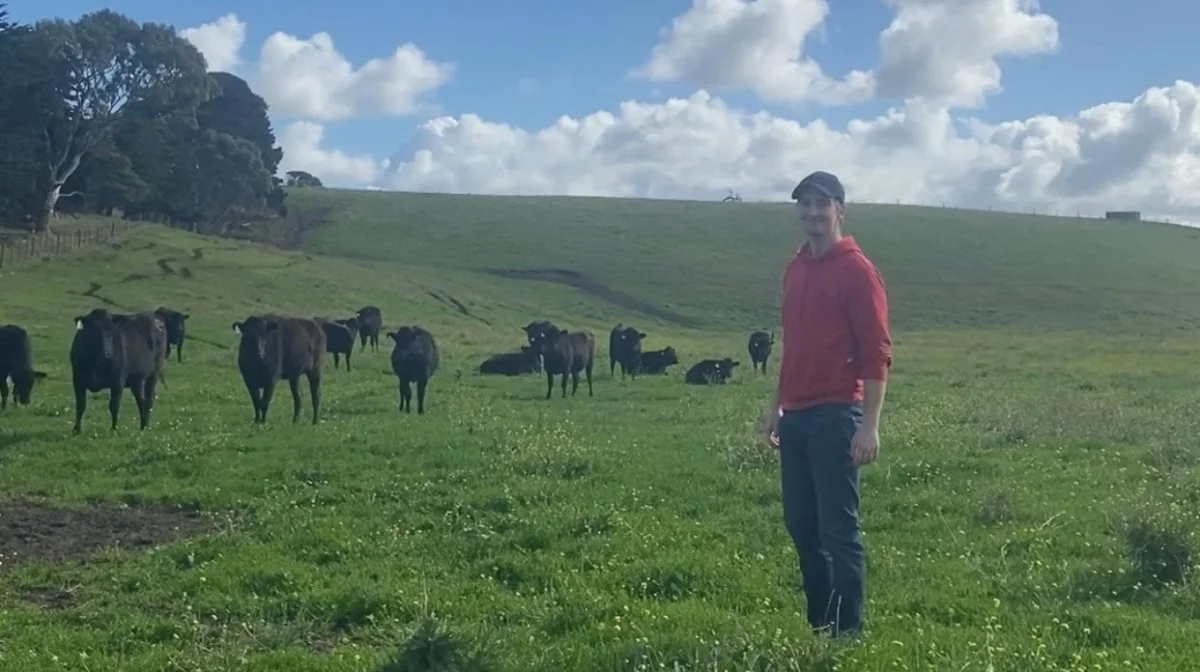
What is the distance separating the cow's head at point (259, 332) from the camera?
2244 centimetres

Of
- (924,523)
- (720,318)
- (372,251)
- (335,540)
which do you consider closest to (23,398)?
(335,540)

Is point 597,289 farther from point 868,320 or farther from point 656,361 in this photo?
point 868,320

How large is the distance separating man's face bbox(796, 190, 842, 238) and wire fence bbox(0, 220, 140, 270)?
50.8m

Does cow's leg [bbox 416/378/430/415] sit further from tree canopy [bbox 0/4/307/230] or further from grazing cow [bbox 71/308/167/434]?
tree canopy [bbox 0/4/307/230]

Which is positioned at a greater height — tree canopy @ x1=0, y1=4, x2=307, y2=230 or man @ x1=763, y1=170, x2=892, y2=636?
tree canopy @ x1=0, y1=4, x2=307, y2=230

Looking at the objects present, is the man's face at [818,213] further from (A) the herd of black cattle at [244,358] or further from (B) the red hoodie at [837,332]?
(A) the herd of black cattle at [244,358]

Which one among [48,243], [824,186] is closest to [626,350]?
[824,186]

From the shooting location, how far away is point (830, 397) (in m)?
7.60

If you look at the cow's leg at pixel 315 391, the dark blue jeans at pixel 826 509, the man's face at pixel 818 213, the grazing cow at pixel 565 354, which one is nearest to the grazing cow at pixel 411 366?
the cow's leg at pixel 315 391

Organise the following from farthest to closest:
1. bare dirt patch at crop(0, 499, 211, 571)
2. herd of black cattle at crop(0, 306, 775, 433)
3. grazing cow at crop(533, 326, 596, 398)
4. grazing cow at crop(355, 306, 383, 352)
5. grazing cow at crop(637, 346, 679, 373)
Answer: grazing cow at crop(355, 306, 383, 352) → grazing cow at crop(637, 346, 679, 373) → grazing cow at crop(533, 326, 596, 398) → herd of black cattle at crop(0, 306, 775, 433) → bare dirt patch at crop(0, 499, 211, 571)

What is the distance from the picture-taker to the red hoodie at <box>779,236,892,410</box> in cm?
748

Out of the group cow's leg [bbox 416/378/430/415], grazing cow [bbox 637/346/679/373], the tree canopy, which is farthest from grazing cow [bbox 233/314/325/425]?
the tree canopy

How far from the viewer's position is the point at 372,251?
3529 inches

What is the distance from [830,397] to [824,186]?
1348 mm
